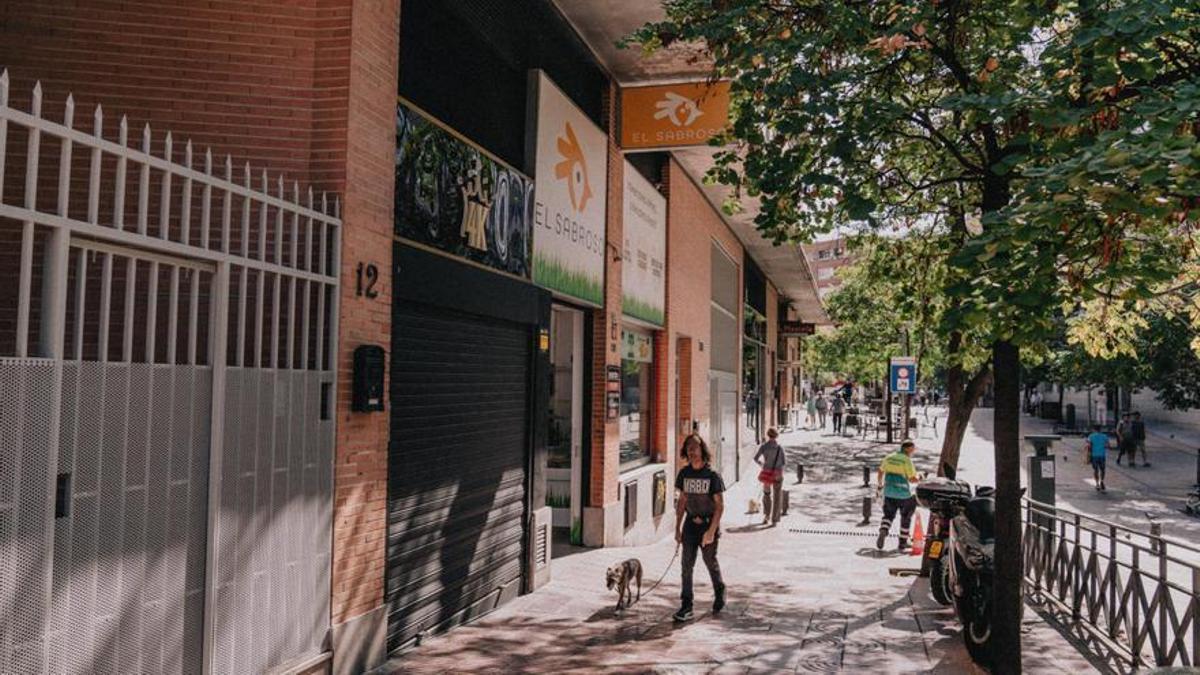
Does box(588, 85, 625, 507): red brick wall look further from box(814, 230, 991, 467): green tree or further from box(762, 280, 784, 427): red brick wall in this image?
box(762, 280, 784, 427): red brick wall

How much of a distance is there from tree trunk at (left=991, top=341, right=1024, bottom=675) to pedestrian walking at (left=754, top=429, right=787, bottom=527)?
8.71 metres

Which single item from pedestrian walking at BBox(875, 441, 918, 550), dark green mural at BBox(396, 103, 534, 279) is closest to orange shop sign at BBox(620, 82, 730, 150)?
dark green mural at BBox(396, 103, 534, 279)

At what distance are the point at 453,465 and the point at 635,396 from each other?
283 inches

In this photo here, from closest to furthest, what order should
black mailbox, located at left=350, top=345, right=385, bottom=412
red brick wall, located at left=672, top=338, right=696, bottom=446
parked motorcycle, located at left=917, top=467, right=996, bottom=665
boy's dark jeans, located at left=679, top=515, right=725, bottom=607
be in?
1. black mailbox, located at left=350, top=345, right=385, bottom=412
2. parked motorcycle, located at left=917, top=467, right=996, bottom=665
3. boy's dark jeans, located at left=679, top=515, right=725, bottom=607
4. red brick wall, located at left=672, top=338, right=696, bottom=446

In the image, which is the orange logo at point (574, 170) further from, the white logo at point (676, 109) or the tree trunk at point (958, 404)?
the tree trunk at point (958, 404)

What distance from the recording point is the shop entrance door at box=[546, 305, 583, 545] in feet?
40.5

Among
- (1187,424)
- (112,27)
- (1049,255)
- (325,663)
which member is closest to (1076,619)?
(1049,255)

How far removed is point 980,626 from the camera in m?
7.42

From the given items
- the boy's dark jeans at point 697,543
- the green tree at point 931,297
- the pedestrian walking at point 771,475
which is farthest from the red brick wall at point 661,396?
the boy's dark jeans at point 697,543

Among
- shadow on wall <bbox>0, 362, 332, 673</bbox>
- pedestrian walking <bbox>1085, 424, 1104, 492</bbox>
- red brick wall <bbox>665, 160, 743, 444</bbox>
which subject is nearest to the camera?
shadow on wall <bbox>0, 362, 332, 673</bbox>

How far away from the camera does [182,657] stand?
460cm

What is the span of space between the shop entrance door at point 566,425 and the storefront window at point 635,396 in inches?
37.3

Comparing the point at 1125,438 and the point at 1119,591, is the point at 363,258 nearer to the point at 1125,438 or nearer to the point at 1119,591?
the point at 1119,591

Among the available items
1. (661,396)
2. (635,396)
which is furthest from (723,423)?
(635,396)
